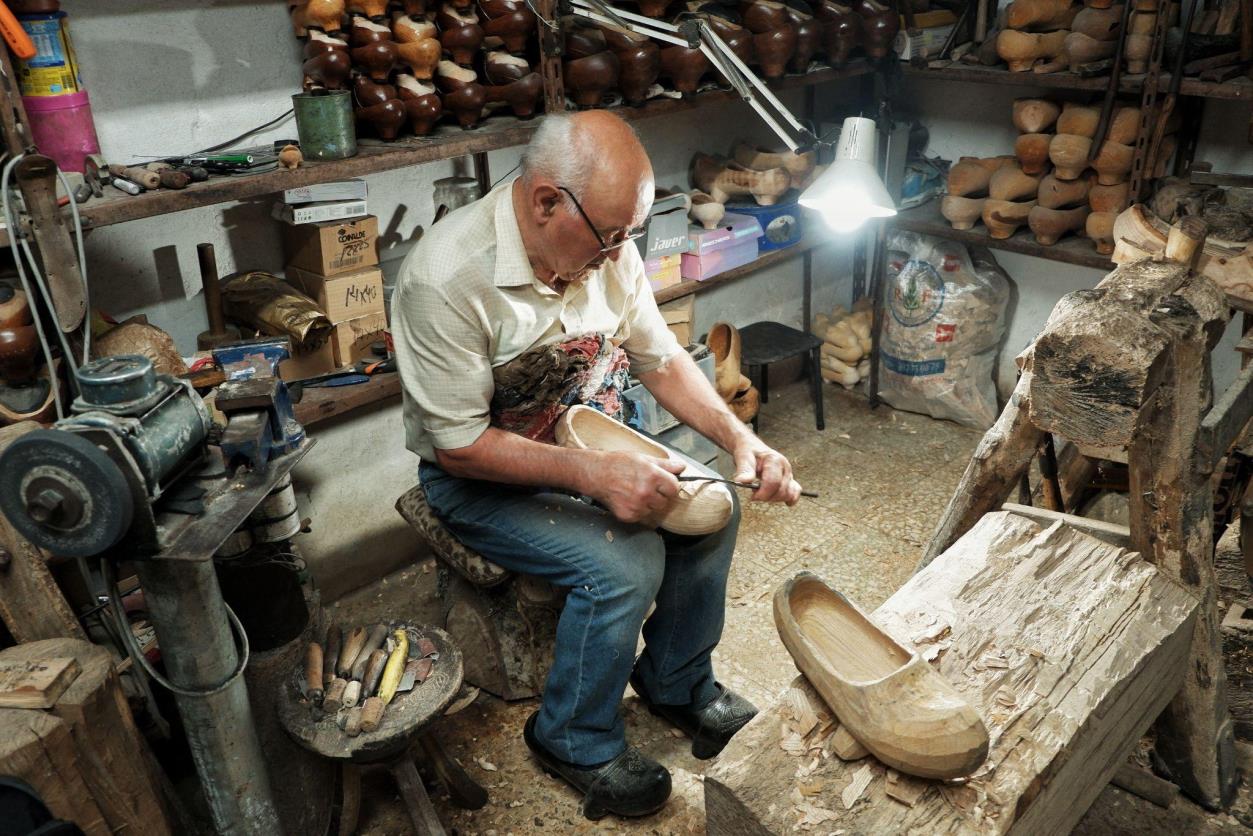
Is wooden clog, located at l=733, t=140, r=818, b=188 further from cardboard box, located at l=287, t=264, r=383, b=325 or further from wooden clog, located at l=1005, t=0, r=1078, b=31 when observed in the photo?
cardboard box, located at l=287, t=264, r=383, b=325

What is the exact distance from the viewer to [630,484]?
7.28 feet

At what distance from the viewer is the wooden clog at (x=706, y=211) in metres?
3.96

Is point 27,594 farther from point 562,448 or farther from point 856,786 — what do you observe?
point 856,786

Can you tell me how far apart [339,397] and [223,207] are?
702mm

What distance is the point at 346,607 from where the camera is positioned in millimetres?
3352

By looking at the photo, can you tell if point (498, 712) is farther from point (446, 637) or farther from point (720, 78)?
point (720, 78)

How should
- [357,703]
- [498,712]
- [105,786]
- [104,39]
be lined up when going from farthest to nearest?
[498,712] → [104,39] → [357,703] → [105,786]

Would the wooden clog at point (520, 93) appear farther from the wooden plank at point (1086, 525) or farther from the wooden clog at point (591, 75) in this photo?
the wooden plank at point (1086, 525)

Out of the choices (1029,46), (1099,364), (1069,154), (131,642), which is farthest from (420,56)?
(1069,154)

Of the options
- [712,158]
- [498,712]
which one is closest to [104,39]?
[498,712]

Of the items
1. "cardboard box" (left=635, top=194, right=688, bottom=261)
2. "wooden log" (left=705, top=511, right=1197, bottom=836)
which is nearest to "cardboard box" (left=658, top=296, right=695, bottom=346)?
"cardboard box" (left=635, top=194, right=688, bottom=261)

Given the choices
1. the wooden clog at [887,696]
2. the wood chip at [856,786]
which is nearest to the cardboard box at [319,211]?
the wooden clog at [887,696]

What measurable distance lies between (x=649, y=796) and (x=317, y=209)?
6.18 ft

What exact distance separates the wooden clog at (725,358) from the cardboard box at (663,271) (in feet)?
0.91
